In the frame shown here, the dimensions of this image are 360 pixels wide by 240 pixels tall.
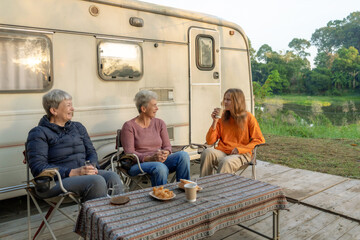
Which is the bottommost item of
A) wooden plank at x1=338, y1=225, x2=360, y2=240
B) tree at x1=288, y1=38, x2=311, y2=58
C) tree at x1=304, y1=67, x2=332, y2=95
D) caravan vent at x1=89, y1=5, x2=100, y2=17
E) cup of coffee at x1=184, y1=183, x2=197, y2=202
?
wooden plank at x1=338, y1=225, x2=360, y2=240

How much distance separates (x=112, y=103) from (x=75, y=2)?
3.65 ft

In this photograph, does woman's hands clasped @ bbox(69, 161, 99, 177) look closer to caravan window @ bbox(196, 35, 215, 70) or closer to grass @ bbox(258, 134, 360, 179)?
caravan window @ bbox(196, 35, 215, 70)

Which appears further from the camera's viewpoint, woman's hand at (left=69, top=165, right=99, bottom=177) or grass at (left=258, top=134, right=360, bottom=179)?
grass at (left=258, top=134, right=360, bottom=179)

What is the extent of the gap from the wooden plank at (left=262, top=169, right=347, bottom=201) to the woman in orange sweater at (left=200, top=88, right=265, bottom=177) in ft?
2.48

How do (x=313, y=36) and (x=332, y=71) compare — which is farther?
(x=313, y=36)

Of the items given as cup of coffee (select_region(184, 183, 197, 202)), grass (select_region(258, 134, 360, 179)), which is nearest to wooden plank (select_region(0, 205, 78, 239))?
cup of coffee (select_region(184, 183, 197, 202))

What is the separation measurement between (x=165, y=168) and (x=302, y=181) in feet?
6.66

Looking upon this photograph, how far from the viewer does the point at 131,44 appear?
3662 mm

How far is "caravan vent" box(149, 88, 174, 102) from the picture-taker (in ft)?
12.9

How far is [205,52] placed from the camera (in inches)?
172

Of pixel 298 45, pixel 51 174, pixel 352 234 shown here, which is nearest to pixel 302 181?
pixel 352 234

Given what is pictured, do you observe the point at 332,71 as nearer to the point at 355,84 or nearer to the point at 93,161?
the point at 355,84

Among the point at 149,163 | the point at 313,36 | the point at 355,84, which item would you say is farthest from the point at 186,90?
the point at 313,36

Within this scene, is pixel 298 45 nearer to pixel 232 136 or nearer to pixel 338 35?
pixel 338 35
